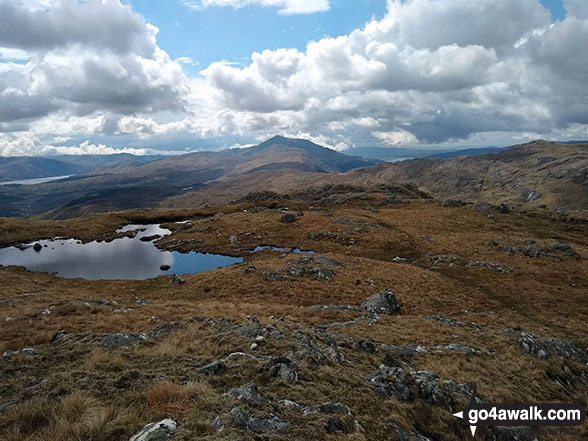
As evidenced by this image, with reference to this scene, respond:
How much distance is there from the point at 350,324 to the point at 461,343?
8.10m

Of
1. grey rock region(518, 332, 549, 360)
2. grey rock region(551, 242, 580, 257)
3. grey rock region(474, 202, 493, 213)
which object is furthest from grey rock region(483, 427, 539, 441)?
grey rock region(474, 202, 493, 213)

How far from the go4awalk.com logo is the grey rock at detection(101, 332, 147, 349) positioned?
15780 mm

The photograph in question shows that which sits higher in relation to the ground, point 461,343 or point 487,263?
point 461,343

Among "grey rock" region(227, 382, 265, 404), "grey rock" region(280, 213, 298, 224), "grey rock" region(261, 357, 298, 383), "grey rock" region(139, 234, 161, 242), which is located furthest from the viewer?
"grey rock" region(280, 213, 298, 224)

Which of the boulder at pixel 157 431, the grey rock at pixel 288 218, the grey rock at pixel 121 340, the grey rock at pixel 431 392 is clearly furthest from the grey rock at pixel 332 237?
the boulder at pixel 157 431

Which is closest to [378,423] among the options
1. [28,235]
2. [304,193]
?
[28,235]

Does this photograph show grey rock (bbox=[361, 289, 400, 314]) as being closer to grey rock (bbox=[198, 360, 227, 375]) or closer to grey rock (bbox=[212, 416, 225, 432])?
grey rock (bbox=[198, 360, 227, 375])

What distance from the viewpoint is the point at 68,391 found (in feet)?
31.8

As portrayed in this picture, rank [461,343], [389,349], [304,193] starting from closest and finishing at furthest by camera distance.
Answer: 1. [389,349]
2. [461,343]
3. [304,193]

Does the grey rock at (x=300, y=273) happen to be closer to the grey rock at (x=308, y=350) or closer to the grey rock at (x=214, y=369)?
the grey rock at (x=308, y=350)

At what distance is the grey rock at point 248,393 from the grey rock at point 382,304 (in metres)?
22.8

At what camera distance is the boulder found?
6828mm

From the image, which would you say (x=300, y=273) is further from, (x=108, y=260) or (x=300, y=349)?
(x=108, y=260)

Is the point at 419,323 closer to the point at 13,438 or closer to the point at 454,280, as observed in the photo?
the point at 454,280
